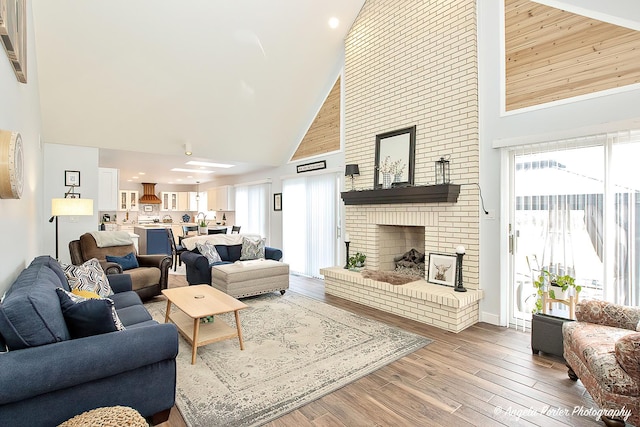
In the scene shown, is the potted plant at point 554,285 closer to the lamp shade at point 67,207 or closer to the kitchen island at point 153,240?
the lamp shade at point 67,207

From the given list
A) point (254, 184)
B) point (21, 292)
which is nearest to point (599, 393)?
point (21, 292)

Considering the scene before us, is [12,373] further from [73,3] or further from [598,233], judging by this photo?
[598,233]

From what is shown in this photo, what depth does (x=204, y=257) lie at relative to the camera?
518cm

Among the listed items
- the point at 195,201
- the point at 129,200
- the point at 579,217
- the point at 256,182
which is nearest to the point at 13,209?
the point at 579,217

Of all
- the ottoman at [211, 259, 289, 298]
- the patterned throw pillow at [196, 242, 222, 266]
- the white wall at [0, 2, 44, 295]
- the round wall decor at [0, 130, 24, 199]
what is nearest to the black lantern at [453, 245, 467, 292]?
the ottoman at [211, 259, 289, 298]

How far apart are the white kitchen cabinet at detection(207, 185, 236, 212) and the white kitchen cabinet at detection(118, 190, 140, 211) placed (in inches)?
97.6

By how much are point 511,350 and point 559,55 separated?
2913 mm

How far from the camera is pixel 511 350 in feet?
9.88

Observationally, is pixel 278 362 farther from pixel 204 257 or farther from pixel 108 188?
pixel 108 188

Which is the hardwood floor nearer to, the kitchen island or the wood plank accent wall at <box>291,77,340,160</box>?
the wood plank accent wall at <box>291,77,340,160</box>

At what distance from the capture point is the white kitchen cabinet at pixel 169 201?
1145 centimetres

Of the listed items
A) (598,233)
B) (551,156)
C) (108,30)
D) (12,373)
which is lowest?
(12,373)

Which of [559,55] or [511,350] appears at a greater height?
[559,55]

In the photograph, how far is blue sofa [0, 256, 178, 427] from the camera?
5.10 ft
